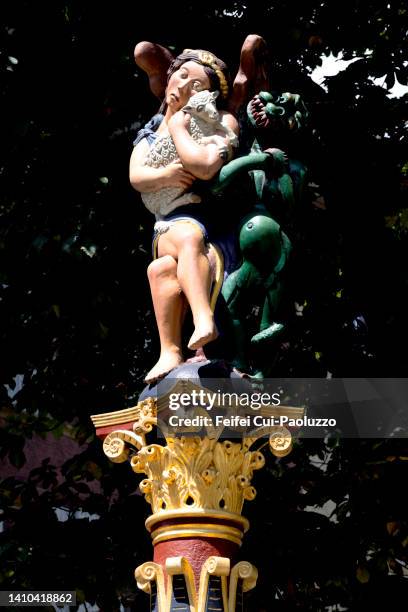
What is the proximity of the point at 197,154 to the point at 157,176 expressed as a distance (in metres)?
0.28

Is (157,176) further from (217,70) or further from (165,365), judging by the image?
(165,365)

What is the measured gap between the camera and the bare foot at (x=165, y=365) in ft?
18.9

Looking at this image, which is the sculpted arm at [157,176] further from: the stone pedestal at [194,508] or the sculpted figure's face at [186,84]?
the stone pedestal at [194,508]

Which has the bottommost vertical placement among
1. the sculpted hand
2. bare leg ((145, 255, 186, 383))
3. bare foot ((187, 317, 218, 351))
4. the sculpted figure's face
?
bare foot ((187, 317, 218, 351))

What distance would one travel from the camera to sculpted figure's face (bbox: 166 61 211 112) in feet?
20.8

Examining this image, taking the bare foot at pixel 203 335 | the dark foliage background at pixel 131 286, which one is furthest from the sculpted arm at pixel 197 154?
the dark foliage background at pixel 131 286

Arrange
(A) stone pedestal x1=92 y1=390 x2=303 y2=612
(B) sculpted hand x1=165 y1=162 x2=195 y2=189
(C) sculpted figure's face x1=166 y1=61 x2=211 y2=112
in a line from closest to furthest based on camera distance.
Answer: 1. (A) stone pedestal x1=92 y1=390 x2=303 y2=612
2. (B) sculpted hand x1=165 y1=162 x2=195 y2=189
3. (C) sculpted figure's face x1=166 y1=61 x2=211 y2=112

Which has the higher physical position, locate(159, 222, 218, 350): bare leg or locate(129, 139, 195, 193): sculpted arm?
locate(129, 139, 195, 193): sculpted arm

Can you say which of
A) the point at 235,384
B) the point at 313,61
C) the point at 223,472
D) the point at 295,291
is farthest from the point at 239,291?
the point at 313,61

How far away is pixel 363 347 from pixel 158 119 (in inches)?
150

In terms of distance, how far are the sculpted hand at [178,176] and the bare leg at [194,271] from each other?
Result: 0.22 meters

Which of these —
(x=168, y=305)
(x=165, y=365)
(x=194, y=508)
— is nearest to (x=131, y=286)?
(x=168, y=305)

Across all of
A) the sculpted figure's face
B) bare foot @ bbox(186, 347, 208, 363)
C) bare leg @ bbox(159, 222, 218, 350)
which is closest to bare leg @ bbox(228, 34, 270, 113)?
the sculpted figure's face

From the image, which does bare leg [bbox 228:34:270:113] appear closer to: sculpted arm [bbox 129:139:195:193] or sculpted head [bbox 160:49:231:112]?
sculpted head [bbox 160:49:231:112]
